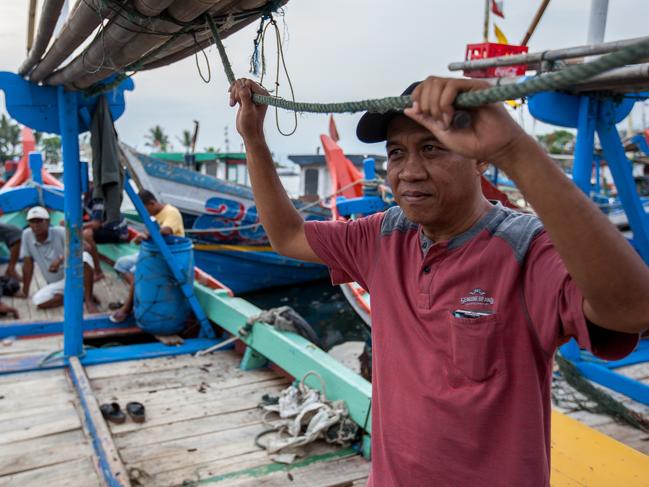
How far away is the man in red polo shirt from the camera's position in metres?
0.86

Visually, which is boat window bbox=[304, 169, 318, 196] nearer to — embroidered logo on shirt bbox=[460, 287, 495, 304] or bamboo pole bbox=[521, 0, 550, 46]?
bamboo pole bbox=[521, 0, 550, 46]

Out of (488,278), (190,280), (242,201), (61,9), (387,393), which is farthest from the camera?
(242,201)

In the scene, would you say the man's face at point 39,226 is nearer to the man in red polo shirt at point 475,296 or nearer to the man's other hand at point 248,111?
the man's other hand at point 248,111

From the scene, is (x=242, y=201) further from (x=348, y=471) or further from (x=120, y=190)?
(x=348, y=471)

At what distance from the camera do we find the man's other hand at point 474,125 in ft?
2.77

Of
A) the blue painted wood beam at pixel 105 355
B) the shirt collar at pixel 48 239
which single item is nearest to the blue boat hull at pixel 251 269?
the shirt collar at pixel 48 239

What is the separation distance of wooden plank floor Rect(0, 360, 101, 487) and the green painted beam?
138 cm

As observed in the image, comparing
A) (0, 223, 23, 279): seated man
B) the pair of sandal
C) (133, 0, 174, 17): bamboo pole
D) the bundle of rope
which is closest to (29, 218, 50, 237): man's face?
(0, 223, 23, 279): seated man

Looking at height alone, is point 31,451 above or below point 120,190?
below

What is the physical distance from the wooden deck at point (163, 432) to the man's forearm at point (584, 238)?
233 centimetres

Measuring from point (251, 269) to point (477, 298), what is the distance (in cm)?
1096

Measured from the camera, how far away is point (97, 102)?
13.9ft

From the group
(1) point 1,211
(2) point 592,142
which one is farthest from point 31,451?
(1) point 1,211

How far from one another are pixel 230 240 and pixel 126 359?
6.95 metres
